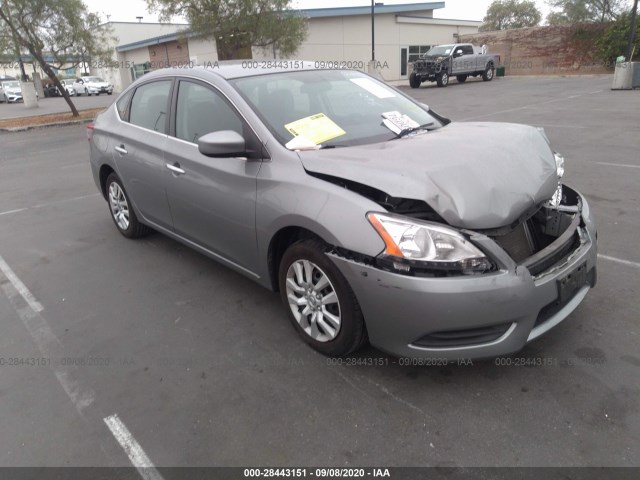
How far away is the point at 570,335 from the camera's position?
292 cm

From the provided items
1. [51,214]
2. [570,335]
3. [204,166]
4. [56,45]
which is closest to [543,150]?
[570,335]

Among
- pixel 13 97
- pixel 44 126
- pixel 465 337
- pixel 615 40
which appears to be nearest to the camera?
pixel 465 337

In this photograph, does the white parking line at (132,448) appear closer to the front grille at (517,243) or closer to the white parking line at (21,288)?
the white parking line at (21,288)

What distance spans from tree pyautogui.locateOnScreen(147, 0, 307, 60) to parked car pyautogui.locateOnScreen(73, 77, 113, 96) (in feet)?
70.7

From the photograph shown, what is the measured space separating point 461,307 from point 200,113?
95.6 inches

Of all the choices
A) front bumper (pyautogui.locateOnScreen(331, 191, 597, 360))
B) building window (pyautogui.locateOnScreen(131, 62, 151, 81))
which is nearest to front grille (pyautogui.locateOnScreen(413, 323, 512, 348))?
front bumper (pyautogui.locateOnScreen(331, 191, 597, 360))

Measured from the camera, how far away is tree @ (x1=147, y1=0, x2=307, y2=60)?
70.8 ft

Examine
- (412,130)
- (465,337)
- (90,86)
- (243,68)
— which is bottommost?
(465,337)

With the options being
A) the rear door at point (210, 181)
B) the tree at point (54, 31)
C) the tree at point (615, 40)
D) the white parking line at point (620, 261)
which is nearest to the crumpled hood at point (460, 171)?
the rear door at point (210, 181)

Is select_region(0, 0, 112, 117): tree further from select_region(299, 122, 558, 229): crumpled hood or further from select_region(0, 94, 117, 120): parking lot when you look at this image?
select_region(299, 122, 558, 229): crumpled hood

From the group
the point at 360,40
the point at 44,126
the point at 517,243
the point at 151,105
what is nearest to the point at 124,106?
the point at 151,105

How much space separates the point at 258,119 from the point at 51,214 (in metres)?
4.35

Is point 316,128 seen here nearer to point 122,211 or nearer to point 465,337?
point 465,337

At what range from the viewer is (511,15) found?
73625 mm
